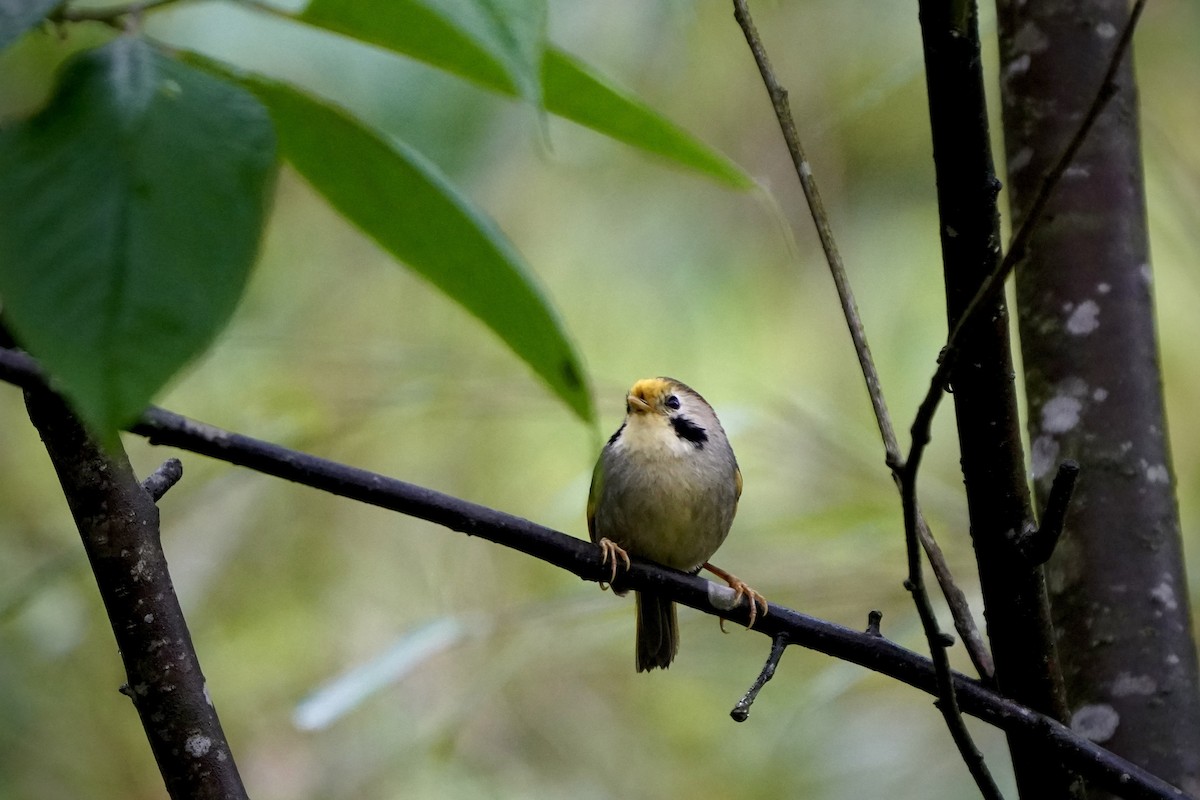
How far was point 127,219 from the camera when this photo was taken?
2.17ft

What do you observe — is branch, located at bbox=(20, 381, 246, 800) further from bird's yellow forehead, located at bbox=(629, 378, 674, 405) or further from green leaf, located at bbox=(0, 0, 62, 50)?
bird's yellow forehead, located at bbox=(629, 378, 674, 405)

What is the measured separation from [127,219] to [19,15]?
120 millimetres

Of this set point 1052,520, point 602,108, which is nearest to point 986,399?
point 1052,520

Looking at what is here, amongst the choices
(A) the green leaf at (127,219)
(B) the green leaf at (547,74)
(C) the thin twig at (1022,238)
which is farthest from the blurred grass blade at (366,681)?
(A) the green leaf at (127,219)

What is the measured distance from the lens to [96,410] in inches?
23.0

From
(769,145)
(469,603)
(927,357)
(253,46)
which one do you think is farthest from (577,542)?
(769,145)

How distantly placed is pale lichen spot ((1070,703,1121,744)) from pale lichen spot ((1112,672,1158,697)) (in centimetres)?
3

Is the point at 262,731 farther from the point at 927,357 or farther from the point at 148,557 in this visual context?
the point at 148,557

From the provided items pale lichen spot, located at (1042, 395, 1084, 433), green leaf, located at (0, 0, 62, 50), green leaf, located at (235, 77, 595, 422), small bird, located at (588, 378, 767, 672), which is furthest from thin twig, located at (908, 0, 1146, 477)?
small bird, located at (588, 378, 767, 672)

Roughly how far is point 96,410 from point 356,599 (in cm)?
456

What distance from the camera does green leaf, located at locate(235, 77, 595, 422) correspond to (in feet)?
2.68

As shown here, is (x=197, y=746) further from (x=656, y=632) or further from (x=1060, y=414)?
(x=656, y=632)

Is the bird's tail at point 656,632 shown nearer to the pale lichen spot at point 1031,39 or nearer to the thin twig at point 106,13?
the pale lichen spot at point 1031,39

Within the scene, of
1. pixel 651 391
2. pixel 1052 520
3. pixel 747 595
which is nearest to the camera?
pixel 1052 520
